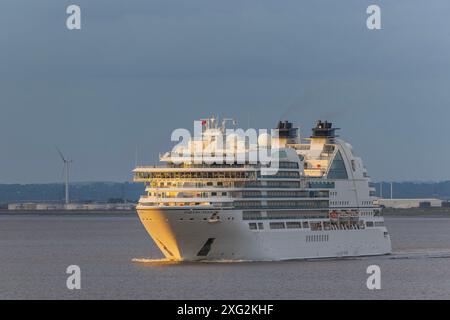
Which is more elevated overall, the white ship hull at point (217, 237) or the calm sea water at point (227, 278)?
the white ship hull at point (217, 237)

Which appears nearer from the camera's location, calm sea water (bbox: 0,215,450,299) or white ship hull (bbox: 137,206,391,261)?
calm sea water (bbox: 0,215,450,299)

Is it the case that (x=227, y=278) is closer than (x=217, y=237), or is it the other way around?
(x=227, y=278)

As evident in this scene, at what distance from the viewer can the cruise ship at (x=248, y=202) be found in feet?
295

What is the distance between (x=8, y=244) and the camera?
149375 mm

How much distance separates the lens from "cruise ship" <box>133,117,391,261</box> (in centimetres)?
9006

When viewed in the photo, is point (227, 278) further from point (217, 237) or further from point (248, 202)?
point (248, 202)

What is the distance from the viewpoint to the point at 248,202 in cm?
9194

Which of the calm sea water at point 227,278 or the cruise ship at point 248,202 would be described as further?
the cruise ship at point 248,202

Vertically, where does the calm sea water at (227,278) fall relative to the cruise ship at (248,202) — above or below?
below

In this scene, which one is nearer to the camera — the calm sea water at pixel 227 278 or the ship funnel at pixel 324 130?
the calm sea water at pixel 227 278

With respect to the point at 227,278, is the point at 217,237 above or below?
above

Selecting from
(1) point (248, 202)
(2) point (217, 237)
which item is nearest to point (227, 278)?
(2) point (217, 237)

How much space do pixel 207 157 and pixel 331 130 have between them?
46.6 feet
